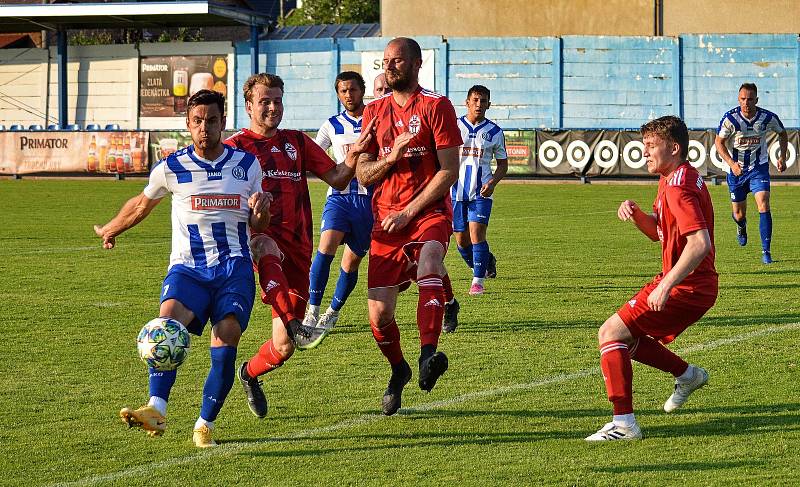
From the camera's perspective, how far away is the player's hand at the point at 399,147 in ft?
22.5

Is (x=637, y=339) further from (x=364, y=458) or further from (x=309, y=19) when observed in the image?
(x=309, y=19)

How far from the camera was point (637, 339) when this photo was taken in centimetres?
634

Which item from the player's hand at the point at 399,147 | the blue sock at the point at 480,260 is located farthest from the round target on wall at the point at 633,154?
the player's hand at the point at 399,147

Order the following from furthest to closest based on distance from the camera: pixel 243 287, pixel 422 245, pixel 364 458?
1. pixel 422 245
2. pixel 243 287
3. pixel 364 458

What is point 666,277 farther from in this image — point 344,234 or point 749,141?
point 749,141

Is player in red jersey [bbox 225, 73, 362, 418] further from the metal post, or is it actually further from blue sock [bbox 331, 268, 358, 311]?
the metal post

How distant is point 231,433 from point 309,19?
63893mm

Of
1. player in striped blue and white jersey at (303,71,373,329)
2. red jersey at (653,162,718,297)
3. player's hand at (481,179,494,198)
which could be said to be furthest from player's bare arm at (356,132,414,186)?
player's hand at (481,179,494,198)

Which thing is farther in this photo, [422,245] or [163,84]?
[163,84]

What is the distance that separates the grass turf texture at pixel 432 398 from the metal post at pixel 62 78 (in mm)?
30854

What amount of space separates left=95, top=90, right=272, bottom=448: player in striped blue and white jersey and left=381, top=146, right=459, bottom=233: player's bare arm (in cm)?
85

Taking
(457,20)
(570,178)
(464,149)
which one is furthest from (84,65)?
(464,149)

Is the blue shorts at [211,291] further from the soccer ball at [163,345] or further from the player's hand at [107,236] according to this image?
the player's hand at [107,236]

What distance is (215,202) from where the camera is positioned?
6258mm
